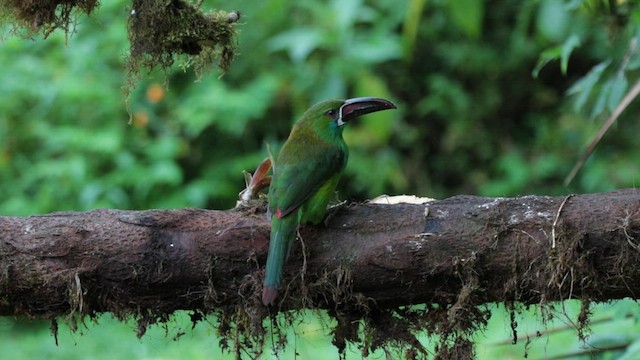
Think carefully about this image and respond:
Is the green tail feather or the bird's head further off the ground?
the bird's head

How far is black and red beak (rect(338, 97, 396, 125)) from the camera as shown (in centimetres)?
300

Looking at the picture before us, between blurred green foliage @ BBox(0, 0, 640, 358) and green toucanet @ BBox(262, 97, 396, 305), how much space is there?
3.39 meters

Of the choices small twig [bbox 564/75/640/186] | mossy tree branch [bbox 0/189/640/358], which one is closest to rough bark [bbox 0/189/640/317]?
mossy tree branch [bbox 0/189/640/358]

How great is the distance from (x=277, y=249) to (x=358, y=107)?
25.7 inches

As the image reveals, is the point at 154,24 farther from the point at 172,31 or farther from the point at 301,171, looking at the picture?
the point at 301,171

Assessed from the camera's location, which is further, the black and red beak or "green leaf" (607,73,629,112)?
"green leaf" (607,73,629,112)

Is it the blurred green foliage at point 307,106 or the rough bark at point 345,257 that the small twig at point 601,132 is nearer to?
the rough bark at point 345,257

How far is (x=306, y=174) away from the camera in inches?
111

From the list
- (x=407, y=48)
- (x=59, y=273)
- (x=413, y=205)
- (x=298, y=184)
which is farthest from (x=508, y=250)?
(x=407, y=48)

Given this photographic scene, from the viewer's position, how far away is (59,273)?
104 inches

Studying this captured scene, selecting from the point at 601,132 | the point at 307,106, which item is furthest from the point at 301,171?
the point at 307,106

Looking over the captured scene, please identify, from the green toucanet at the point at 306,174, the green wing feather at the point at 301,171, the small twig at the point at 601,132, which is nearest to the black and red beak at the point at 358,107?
the green toucanet at the point at 306,174

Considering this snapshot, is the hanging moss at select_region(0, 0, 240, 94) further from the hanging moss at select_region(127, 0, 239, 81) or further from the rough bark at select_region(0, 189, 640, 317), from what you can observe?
the rough bark at select_region(0, 189, 640, 317)

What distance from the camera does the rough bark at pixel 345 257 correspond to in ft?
8.46
